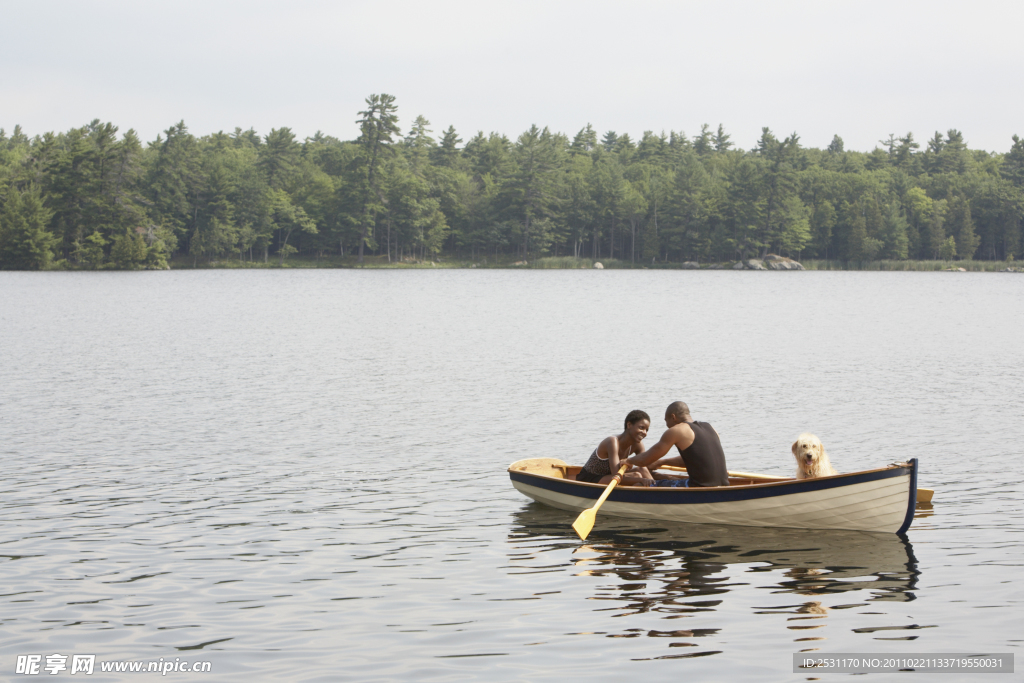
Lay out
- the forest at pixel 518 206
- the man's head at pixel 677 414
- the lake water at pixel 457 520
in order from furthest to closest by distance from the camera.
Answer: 1. the forest at pixel 518 206
2. the man's head at pixel 677 414
3. the lake water at pixel 457 520

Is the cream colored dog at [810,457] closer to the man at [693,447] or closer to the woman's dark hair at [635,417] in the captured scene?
the man at [693,447]

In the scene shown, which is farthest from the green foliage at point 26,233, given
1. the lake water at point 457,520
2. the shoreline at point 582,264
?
the lake water at point 457,520

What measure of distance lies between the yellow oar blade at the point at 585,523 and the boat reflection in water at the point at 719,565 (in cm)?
14

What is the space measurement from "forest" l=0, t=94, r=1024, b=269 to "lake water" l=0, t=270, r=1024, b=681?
96.8 m

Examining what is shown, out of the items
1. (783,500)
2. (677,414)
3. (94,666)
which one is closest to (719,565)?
(783,500)

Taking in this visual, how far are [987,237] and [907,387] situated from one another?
131m

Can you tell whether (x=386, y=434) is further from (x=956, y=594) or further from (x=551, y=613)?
(x=956, y=594)

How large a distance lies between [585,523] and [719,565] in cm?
195

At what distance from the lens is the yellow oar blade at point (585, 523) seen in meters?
12.4

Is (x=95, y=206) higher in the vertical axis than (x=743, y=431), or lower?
higher

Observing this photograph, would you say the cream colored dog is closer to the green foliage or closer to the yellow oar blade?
the yellow oar blade

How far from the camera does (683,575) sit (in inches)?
432

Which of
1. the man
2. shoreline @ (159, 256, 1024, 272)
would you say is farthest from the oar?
shoreline @ (159, 256, 1024, 272)

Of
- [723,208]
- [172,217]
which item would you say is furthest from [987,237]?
[172,217]
